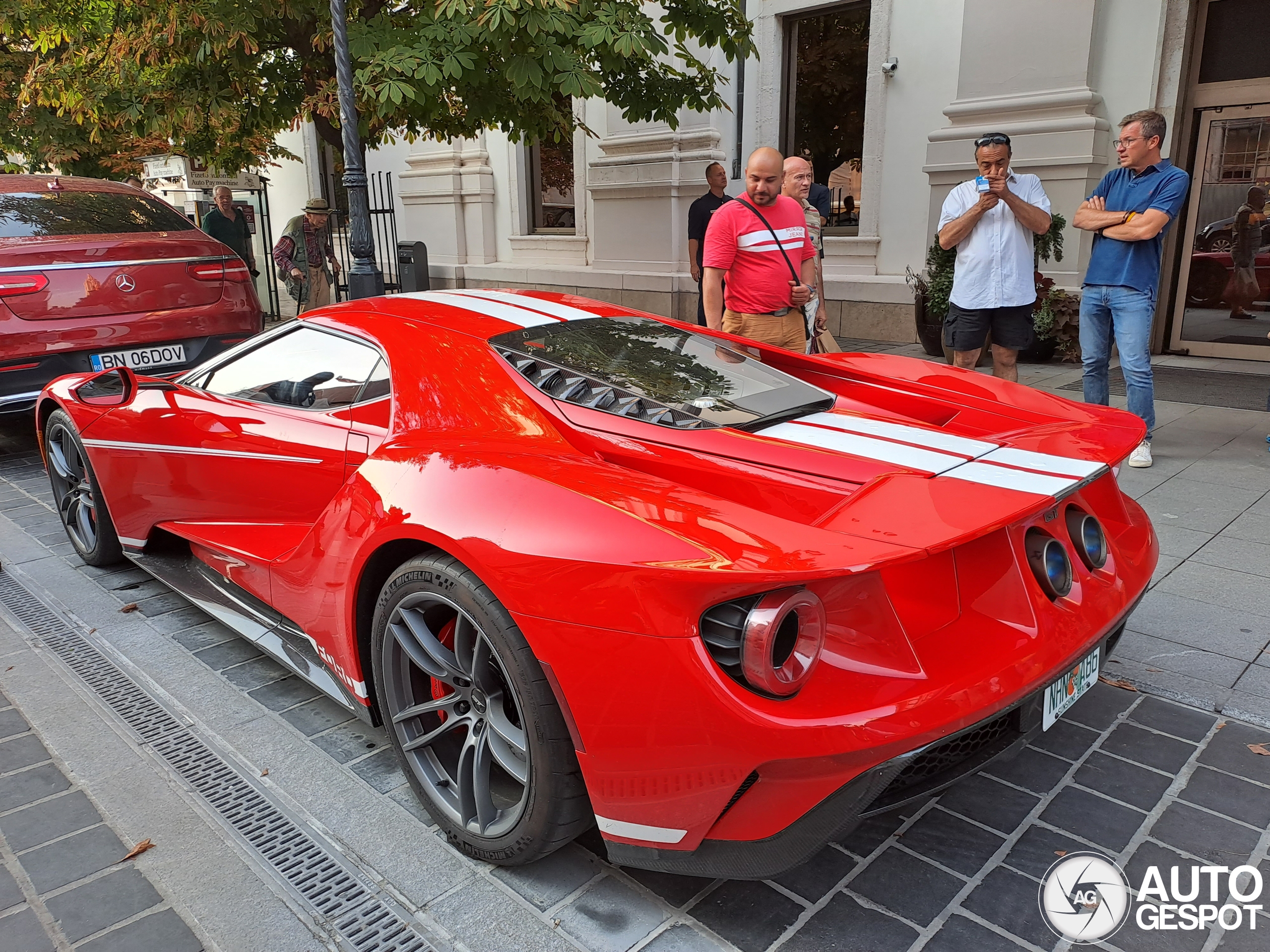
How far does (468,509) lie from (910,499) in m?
0.98

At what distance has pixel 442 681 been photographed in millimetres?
2299

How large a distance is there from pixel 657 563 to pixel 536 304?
1.62 m

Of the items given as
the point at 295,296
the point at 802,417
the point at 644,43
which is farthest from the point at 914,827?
the point at 295,296

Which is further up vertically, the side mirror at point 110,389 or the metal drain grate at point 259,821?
the side mirror at point 110,389

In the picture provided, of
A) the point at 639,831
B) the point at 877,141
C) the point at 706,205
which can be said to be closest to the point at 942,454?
the point at 639,831

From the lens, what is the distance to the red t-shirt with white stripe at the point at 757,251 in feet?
16.9

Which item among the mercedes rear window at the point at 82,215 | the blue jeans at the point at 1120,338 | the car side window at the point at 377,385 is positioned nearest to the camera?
the car side window at the point at 377,385

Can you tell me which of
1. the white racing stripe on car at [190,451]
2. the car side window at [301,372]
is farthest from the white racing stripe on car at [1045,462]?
the white racing stripe on car at [190,451]

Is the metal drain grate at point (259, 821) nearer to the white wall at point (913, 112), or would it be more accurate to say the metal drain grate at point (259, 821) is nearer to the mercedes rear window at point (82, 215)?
the mercedes rear window at point (82, 215)

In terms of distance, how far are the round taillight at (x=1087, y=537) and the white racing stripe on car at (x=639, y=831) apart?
123 centimetres

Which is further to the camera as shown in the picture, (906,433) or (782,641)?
(906,433)

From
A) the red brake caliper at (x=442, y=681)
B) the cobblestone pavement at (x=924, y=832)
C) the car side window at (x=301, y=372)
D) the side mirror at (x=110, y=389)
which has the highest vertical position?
the car side window at (x=301, y=372)

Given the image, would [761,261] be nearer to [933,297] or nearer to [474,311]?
[474,311]

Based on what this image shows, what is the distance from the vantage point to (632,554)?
1812 mm
